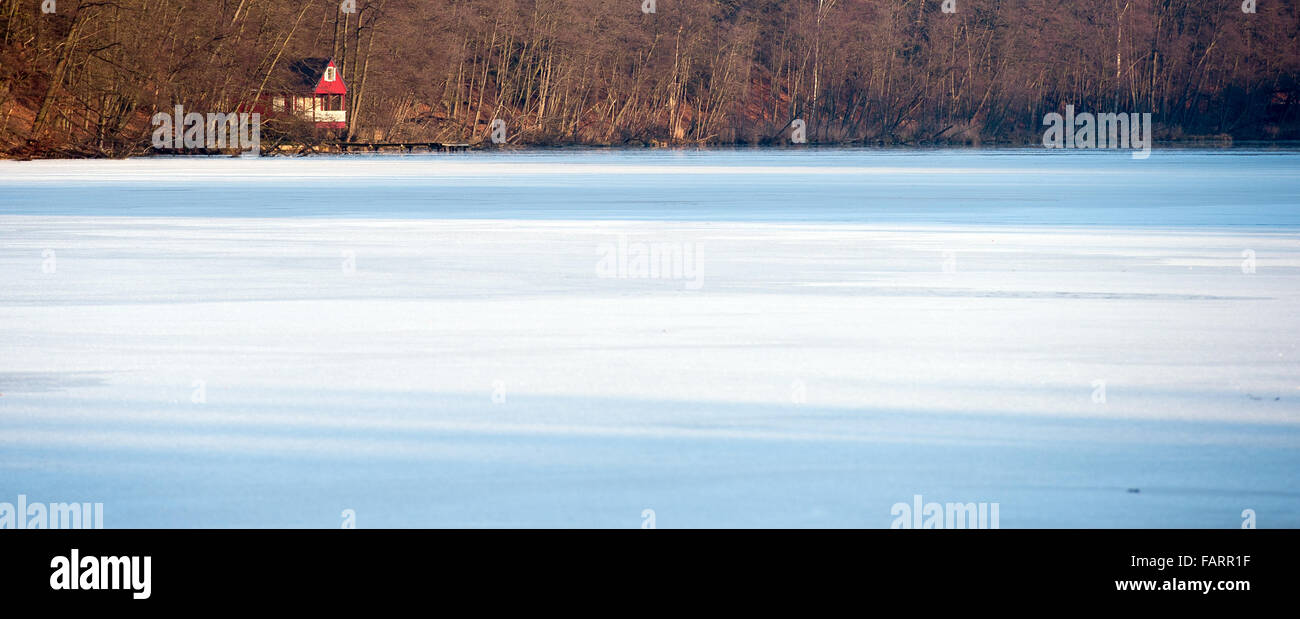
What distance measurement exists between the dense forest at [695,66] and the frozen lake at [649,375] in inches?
1358

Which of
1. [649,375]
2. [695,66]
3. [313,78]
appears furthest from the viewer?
[695,66]

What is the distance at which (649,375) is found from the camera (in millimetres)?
5730

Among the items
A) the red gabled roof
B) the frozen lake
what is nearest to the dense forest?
the red gabled roof

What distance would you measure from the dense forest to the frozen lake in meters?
34.5

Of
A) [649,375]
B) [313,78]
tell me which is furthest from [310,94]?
[649,375]

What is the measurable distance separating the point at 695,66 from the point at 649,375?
68297mm

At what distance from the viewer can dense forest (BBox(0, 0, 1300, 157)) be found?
152ft

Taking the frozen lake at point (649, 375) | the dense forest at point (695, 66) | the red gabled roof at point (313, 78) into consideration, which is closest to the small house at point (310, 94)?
the red gabled roof at point (313, 78)

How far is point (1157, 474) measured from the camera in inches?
164

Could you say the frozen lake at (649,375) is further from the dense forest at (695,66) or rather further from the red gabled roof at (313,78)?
the red gabled roof at (313,78)

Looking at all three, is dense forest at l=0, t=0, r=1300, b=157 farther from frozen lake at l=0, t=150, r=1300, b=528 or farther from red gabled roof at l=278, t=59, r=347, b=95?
frozen lake at l=0, t=150, r=1300, b=528

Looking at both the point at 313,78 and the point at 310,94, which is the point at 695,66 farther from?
the point at 310,94
